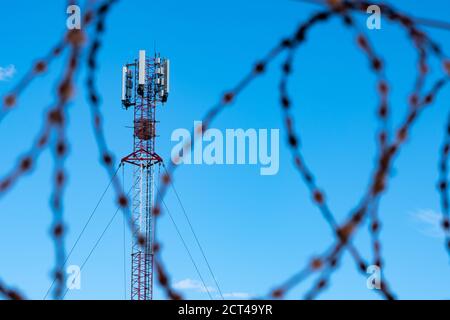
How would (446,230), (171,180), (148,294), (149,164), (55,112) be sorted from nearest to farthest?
1. (55,112)
2. (171,180)
3. (446,230)
4. (149,164)
5. (148,294)

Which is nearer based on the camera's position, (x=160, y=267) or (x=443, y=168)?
(x=160, y=267)

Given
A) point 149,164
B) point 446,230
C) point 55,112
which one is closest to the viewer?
point 55,112

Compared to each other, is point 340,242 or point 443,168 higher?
point 443,168

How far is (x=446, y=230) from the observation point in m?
4.65

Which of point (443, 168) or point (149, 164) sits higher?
point (149, 164)

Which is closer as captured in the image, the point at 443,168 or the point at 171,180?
the point at 171,180

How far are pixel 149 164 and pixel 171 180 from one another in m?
26.3

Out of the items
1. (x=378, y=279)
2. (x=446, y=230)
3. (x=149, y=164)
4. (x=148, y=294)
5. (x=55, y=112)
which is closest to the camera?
(x=55, y=112)

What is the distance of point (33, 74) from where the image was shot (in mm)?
3701

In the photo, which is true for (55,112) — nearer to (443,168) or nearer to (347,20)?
(347,20)
